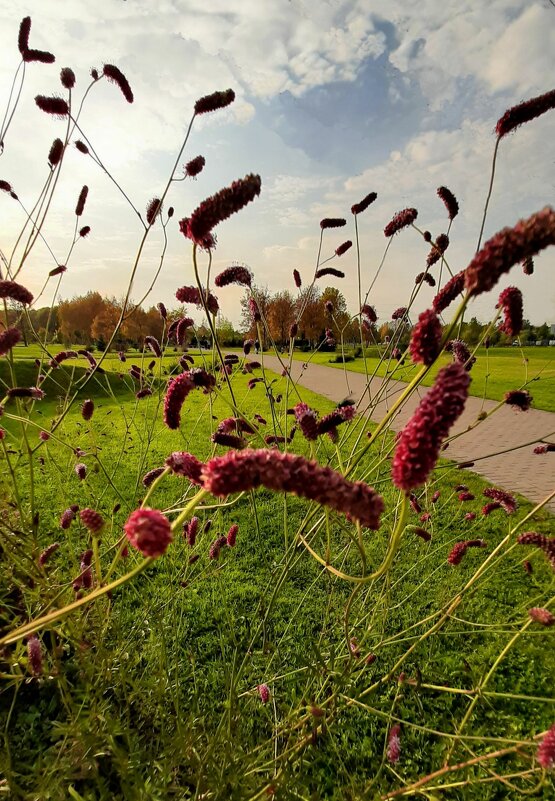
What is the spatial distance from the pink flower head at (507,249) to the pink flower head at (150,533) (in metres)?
0.65

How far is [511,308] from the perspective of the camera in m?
1.28

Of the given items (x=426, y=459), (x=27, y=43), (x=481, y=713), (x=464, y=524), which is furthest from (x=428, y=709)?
(x=27, y=43)

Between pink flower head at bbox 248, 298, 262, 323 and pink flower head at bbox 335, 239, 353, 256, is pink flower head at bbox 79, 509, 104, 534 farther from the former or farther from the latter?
pink flower head at bbox 335, 239, 353, 256

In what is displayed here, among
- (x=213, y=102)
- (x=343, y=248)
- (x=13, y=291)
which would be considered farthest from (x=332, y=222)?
(x=13, y=291)

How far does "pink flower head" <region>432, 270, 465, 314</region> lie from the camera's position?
117 cm

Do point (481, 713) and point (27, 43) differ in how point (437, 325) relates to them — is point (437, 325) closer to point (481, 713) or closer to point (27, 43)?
point (27, 43)

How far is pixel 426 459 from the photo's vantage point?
677mm

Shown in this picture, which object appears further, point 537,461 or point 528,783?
point 537,461

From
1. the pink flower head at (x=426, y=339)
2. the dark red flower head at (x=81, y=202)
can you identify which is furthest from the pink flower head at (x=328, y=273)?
the pink flower head at (x=426, y=339)

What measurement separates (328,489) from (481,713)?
3.17 meters

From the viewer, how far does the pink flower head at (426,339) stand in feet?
2.78

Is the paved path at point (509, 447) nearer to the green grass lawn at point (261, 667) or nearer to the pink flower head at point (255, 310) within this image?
the green grass lawn at point (261, 667)

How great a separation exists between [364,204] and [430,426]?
2451mm

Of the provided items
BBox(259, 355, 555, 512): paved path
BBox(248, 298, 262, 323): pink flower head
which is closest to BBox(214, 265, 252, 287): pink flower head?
BBox(248, 298, 262, 323): pink flower head
